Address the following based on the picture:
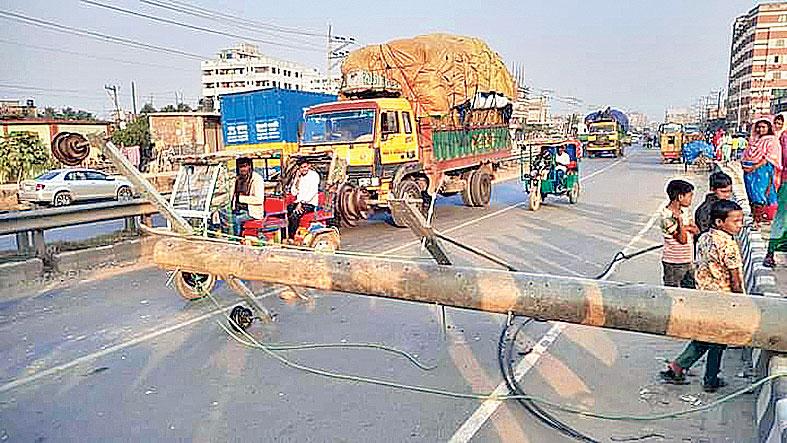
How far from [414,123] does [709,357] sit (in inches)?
399

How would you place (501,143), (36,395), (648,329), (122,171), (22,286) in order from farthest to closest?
(501,143) < (22,286) < (122,171) < (36,395) < (648,329)

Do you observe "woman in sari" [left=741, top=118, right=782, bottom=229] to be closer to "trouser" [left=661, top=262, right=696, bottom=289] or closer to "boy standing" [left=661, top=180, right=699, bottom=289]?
"boy standing" [left=661, top=180, right=699, bottom=289]

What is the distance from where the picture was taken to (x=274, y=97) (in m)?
21.3

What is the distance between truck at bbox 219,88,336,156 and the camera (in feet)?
70.2

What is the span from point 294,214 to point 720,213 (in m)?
5.54

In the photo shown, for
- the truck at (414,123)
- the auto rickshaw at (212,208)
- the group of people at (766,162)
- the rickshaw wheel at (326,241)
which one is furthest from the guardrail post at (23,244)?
the group of people at (766,162)

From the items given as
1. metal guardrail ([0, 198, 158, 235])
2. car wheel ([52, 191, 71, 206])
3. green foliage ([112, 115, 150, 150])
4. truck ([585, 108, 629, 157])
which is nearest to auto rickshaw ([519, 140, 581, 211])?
metal guardrail ([0, 198, 158, 235])

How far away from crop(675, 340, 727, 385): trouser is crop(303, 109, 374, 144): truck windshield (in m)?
8.94

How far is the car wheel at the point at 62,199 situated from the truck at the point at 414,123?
37.1ft

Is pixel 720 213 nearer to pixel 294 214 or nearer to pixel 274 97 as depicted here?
pixel 294 214

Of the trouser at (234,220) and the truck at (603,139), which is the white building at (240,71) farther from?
the trouser at (234,220)

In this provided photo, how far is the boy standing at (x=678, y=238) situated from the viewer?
5367mm

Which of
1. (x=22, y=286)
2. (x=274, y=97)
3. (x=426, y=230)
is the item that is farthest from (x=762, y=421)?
(x=274, y=97)

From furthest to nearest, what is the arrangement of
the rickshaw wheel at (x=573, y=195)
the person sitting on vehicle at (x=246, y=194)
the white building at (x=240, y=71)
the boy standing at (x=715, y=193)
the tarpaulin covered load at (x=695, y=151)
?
1. the white building at (x=240, y=71)
2. the tarpaulin covered load at (x=695, y=151)
3. the rickshaw wheel at (x=573, y=195)
4. the person sitting on vehicle at (x=246, y=194)
5. the boy standing at (x=715, y=193)
